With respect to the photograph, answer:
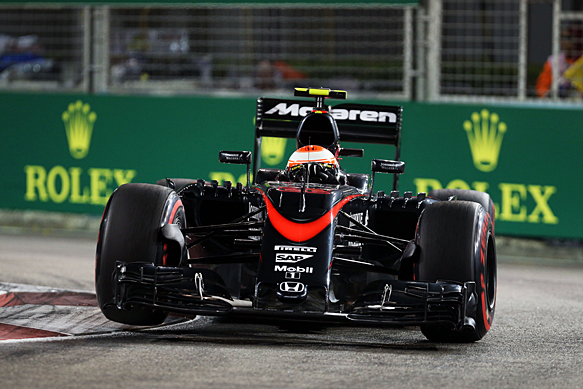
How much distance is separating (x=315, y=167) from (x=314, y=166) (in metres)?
0.01

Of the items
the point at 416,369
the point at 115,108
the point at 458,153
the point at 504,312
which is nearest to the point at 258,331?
the point at 416,369

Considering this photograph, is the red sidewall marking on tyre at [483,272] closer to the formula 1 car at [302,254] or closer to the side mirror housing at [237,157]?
the formula 1 car at [302,254]

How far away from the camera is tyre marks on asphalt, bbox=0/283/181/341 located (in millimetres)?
6496

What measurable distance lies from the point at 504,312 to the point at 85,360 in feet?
12.1

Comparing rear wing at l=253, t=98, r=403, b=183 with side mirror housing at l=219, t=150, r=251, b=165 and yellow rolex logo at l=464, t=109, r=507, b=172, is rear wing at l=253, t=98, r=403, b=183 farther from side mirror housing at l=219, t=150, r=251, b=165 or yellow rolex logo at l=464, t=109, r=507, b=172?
yellow rolex logo at l=464, t=109, r=507, b=172

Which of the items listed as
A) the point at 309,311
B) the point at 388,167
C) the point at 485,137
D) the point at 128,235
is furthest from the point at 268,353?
the point at 485,137

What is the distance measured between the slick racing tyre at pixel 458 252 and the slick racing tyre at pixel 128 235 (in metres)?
1.59

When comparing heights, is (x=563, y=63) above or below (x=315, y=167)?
above

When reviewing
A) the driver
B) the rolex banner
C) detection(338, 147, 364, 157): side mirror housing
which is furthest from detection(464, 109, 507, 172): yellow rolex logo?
the driver

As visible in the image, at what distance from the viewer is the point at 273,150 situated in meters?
12.6

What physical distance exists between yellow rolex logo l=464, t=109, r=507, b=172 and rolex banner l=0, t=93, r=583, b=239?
0.01m

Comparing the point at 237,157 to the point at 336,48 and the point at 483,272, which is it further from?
the point at 336,48

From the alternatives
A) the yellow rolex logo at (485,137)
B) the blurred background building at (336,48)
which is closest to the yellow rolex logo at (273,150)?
the blurred background building at (336,48)

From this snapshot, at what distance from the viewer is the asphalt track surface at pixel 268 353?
5.24m
